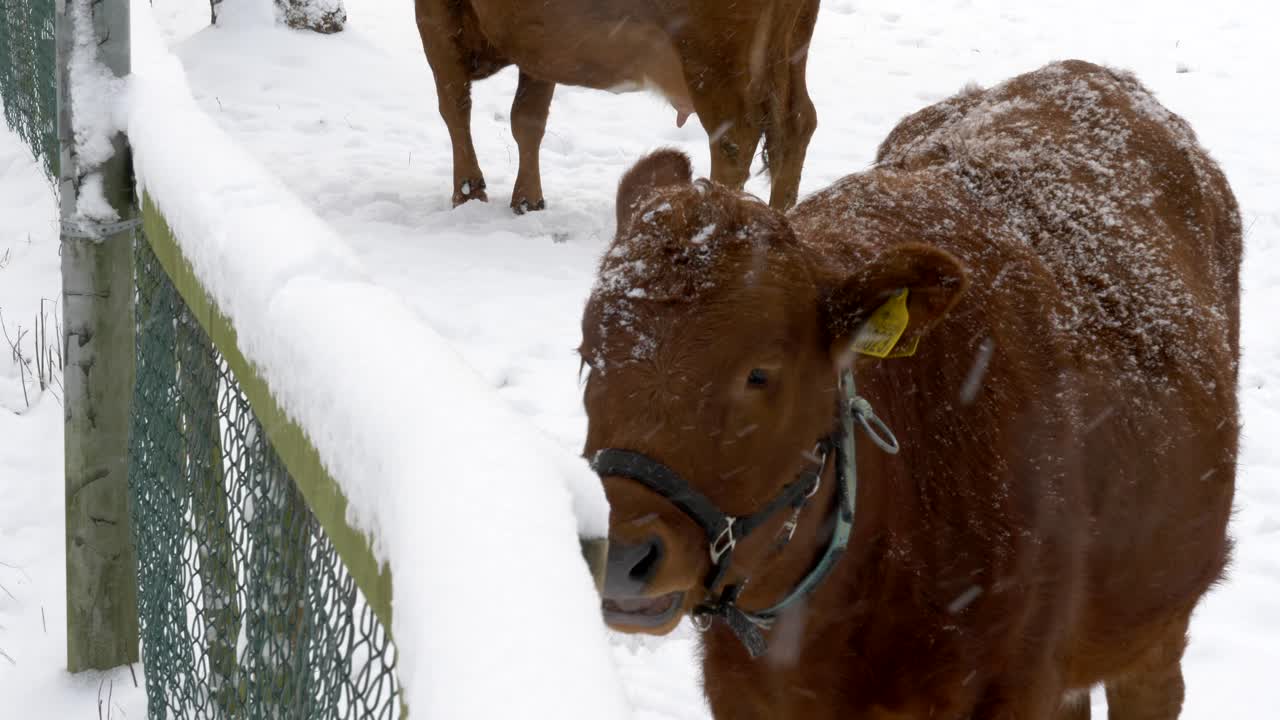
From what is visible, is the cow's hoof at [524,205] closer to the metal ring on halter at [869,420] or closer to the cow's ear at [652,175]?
the cow's ear at [652,175]

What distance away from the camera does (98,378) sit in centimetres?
293

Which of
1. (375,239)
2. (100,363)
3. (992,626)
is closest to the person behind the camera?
(992,626)

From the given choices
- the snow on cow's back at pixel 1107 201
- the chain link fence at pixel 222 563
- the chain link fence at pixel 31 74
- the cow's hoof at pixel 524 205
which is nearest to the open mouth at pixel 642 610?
the chain link fence at pixel 222 563

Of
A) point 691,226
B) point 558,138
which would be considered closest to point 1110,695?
point 691,226

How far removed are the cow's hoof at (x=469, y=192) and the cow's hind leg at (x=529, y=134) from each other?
19cm

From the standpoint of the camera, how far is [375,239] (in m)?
6.43

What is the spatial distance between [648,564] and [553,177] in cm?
619

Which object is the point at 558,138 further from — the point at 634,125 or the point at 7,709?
the point at 7,709

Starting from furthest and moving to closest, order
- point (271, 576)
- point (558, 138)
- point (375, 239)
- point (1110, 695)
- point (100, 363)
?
point (558, 138), point (375, 239), point (1110, 695), point (100, 363), point (271, 576)

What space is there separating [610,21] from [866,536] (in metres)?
4.99

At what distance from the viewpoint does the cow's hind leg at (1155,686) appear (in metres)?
2.91

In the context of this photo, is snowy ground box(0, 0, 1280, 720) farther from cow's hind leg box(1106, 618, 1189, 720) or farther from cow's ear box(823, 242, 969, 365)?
cow's ear box(823, 242, 969, 365)

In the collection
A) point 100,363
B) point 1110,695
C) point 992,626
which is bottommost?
point 1110,695

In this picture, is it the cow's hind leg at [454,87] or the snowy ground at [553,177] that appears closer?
the snowy ground at [553,177]
